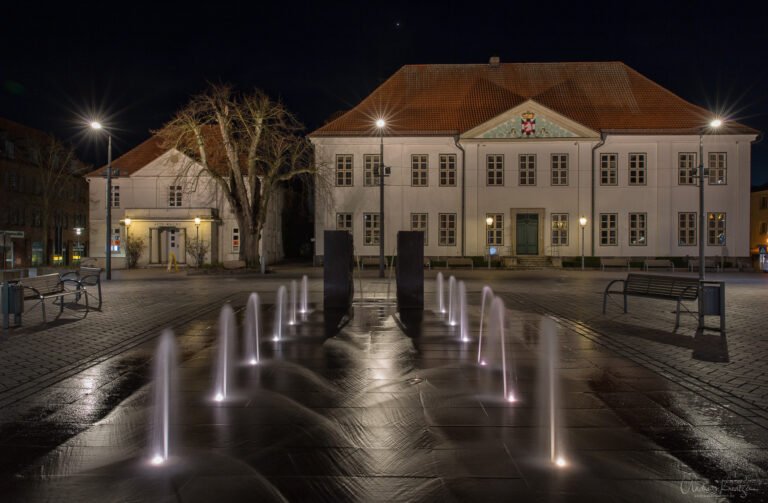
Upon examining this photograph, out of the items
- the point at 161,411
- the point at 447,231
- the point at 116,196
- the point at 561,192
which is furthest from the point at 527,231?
the point at 161,411

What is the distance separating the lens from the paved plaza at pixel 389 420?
14.0 ft

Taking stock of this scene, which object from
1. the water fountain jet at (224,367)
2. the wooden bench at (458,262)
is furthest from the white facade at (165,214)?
the water fountain jet at (224,367)

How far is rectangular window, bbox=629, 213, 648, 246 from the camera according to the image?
40656 millimetres

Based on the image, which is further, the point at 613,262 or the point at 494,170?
the point at 494,170

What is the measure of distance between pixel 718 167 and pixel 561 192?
418 inches

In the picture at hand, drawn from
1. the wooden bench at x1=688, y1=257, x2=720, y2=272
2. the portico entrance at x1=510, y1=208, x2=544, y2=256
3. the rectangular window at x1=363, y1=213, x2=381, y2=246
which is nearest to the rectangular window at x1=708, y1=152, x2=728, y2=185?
the wooden bench at x1=688, y1=257, x2=720, y2=272

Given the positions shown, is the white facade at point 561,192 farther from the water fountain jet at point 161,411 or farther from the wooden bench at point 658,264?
the water fountain jet at point 161,411

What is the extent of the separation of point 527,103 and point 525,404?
119 feet

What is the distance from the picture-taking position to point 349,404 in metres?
6.29

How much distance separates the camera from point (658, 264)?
38.8 metres

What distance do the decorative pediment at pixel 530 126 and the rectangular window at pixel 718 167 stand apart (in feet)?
26.8

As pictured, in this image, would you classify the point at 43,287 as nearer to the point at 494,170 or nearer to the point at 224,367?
the point at 224,367

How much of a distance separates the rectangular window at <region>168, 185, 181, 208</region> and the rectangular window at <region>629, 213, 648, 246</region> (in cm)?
3200

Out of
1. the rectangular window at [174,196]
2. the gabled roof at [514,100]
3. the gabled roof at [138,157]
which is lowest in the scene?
the rectangular window at [174,196]
